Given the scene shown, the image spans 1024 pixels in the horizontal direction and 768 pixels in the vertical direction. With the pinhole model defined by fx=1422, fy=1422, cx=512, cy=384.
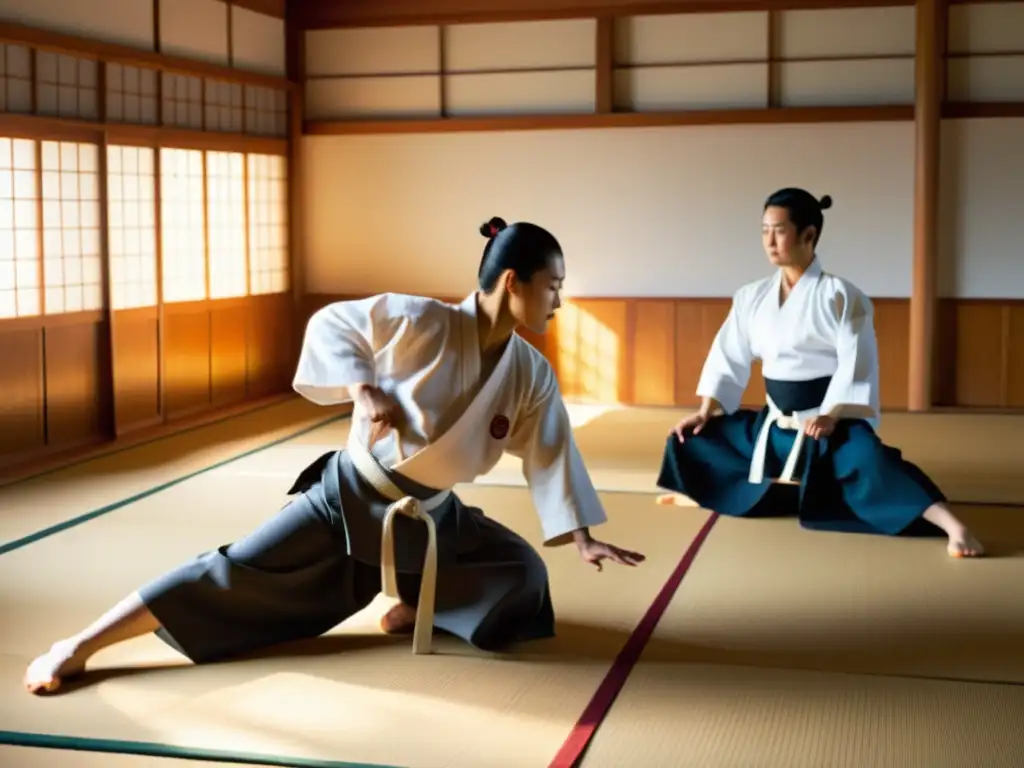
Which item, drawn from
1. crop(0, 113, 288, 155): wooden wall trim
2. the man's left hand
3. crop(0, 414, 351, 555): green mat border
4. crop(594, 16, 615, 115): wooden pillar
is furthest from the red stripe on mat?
crop(594, 16, 615, 115): wooden pillar

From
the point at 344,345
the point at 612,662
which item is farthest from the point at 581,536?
the point at 344,345

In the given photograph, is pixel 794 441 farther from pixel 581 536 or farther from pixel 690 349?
pixel 690 349

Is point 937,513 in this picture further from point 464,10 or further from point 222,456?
point 464,10

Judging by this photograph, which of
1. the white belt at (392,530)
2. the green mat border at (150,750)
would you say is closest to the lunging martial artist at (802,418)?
the white belt at (392,530)

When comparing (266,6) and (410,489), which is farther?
(266,6)

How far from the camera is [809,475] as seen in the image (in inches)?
197

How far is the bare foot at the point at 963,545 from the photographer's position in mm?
4586

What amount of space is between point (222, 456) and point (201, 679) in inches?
127

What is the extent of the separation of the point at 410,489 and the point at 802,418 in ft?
7.26

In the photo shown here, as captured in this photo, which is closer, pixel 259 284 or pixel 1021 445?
pixel 1021 445

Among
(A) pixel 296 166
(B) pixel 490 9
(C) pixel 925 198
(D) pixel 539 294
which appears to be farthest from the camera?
(A) pixel 296 166

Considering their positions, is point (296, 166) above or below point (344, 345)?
above

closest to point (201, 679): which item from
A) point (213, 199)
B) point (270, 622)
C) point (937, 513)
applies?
point (270, 622)

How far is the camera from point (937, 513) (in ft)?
15.6
